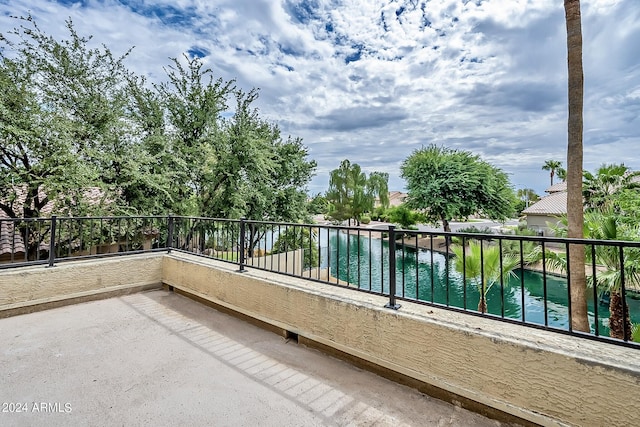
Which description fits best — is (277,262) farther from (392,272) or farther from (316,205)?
(316,205)

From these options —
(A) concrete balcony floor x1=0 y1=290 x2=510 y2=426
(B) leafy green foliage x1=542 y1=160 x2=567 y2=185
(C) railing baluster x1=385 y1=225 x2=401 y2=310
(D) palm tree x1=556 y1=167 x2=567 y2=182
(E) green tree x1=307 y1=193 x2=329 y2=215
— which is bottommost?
(A) concrete balcony floor x1=0 y1=290 x2=510 y2=426

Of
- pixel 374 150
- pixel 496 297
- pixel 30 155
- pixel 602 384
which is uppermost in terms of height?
pixel 374 150

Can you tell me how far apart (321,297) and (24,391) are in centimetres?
195

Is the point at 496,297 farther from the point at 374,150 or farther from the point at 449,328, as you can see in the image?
the point at 374,150

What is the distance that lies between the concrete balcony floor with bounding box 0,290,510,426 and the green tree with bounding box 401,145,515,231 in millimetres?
17384

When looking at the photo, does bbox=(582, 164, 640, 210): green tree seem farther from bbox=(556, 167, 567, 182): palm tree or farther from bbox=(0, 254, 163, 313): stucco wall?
bbox=(556, 167, 567, 182): palm tree

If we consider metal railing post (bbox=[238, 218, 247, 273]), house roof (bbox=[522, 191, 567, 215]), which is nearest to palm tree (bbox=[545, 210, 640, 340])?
metal railing post (bbox=[238, 218, 247, 273])

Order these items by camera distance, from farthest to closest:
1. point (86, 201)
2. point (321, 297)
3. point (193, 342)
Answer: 1. point (86, 201)
2. point (193, 342)
3. point (321, 297)

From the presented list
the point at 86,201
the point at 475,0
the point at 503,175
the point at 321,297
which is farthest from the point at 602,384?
the point at 503,175

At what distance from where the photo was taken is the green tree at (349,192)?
2998 cm

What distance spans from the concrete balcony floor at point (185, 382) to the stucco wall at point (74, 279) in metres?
0.34

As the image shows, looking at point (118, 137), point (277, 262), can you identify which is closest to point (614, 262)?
point (277, 262)

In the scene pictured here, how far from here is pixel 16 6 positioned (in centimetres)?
609

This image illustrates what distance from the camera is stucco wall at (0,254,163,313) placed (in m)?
3.03
